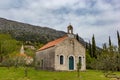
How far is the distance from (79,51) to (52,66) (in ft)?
23.9

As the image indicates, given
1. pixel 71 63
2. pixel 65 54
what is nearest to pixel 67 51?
pixel 65 54

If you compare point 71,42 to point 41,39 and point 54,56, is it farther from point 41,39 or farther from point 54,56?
point 41,39

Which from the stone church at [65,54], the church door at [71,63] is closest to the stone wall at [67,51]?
the stone church at [65,54]

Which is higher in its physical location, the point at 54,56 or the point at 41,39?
the point at 41,39

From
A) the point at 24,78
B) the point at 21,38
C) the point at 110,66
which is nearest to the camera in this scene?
the point at 24,78

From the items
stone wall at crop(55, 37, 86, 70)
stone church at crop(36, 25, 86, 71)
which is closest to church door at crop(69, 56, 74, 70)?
stone church at crop(36, 25, 86, 71)

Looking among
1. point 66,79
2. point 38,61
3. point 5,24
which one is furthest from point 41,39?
point 66,79

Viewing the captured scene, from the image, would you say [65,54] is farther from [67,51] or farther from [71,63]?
[71,63]

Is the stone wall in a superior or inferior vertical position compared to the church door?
superior

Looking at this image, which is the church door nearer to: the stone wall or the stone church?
the stone church

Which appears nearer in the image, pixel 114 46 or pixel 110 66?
pixel 110 66

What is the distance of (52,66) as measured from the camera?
52438 millimetres

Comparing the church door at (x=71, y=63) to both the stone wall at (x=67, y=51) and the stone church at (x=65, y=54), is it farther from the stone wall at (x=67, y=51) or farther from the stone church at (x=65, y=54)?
the stone wall at (x=67, y=51)

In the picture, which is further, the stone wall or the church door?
the church door
